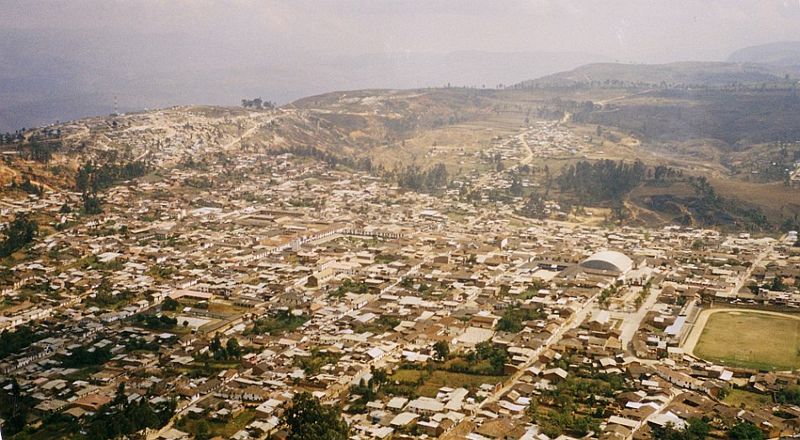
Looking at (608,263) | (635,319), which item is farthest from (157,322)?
(608,263)

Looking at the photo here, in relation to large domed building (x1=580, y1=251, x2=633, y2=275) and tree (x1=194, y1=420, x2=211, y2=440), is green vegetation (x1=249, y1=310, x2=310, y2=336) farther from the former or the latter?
large domed building (x1=580, y1=251, x2=633, y2=275)

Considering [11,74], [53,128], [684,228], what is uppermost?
[11,74]

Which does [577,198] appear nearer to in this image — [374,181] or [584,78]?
[374,181]

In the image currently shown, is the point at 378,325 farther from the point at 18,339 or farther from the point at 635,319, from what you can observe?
the point at 18,339

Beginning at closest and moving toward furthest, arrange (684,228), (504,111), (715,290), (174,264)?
(715,290) < (174,264) < (684,228) < (504,111)

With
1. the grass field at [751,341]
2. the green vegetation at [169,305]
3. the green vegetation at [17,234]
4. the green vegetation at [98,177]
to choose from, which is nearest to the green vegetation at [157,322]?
the green vegetation at [169,305]

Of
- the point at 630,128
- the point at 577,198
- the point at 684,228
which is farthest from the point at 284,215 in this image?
the point at 630,128
